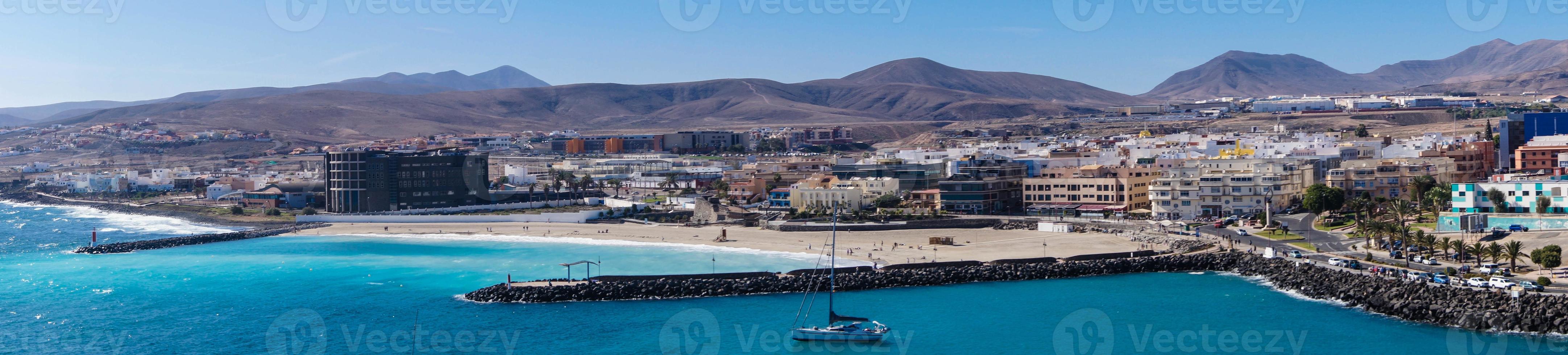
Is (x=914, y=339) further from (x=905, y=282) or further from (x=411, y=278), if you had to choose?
(x=411, y=278)

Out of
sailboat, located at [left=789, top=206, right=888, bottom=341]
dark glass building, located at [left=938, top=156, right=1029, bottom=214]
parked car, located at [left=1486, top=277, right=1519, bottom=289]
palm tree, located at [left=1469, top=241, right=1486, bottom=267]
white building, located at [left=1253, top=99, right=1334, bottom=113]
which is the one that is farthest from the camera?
white building, located at [left=1253, top=99, right=1334, bottom=113]

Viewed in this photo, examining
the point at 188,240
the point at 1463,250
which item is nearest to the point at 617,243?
the point at 188,240

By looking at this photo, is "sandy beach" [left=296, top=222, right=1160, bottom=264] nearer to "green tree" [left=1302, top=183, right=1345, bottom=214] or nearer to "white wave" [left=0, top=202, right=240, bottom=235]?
"white wave" [left=0, top=202, right=240, bottom=235]

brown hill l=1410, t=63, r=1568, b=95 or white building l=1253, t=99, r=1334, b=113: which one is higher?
brown hill l=1410, t=63, r=1568, b=95

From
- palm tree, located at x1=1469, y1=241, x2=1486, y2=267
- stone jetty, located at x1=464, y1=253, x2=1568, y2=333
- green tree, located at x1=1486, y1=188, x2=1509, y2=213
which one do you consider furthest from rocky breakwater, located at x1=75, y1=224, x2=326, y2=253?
green tree, located at x1=1486, y1=188, x2=1509, y2=213

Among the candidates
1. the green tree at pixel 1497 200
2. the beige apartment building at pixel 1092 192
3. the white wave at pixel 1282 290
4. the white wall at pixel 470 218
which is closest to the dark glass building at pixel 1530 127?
the beige apartment building at pixel 1092 192
